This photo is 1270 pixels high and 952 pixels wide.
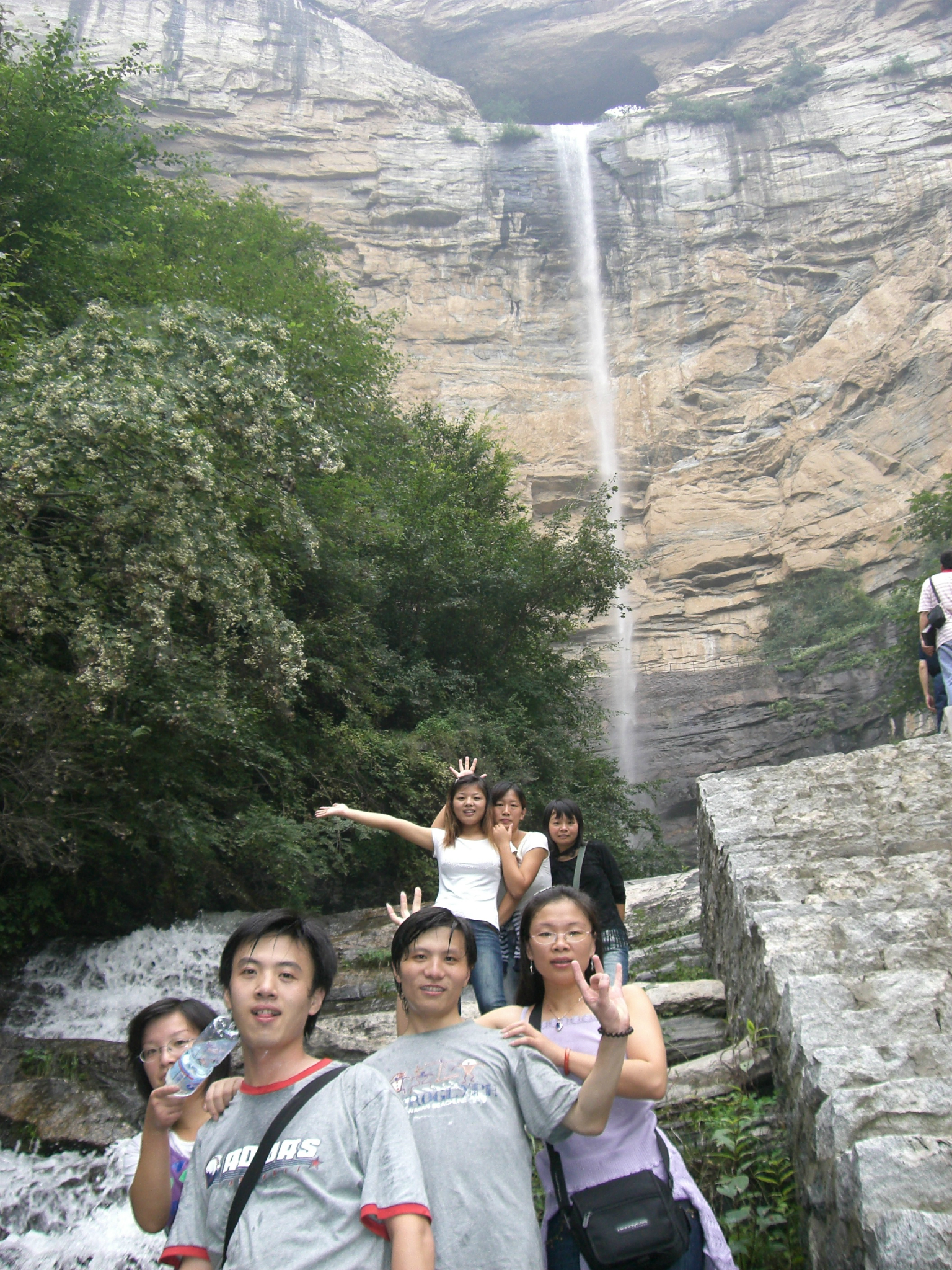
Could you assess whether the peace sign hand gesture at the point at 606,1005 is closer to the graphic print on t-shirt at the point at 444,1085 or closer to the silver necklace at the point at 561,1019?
the graphic print on t-shirt at the point at 444,1085

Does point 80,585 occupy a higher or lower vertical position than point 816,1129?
higher

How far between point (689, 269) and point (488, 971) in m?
30.6

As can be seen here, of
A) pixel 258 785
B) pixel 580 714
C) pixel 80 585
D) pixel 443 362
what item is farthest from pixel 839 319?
pixel 80 585

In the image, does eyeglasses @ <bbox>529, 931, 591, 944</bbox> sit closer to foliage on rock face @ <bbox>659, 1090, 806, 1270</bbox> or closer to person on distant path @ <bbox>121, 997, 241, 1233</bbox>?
person on distant path @ <bbox>121, 997, 241, 1233</bbox>

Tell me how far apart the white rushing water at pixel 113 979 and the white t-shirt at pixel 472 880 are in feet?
14.0

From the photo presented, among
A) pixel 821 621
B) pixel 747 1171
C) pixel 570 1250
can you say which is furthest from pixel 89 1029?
pixel 821 621

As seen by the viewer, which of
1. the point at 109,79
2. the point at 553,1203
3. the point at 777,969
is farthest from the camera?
the point at 109,79

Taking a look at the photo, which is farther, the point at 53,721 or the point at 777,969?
the point at 53,721

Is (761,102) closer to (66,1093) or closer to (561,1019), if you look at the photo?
(66,1093)

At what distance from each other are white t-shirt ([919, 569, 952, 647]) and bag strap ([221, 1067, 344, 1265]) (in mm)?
5608

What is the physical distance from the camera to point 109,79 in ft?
40.0

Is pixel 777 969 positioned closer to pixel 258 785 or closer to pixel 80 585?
pixel 80 585

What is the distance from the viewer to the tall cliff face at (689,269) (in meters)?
25.3

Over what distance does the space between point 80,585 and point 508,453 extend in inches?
502
